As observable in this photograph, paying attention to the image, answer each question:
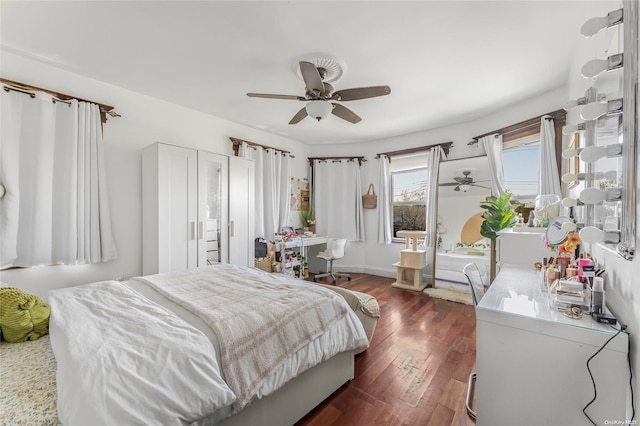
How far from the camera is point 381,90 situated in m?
2.20

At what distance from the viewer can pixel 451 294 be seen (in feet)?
12.3

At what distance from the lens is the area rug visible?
352 centimetres

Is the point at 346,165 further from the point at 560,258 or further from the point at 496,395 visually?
the point at 496,395

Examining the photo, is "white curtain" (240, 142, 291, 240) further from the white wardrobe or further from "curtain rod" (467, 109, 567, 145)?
"curtain rod" (467, 109, 567, 145)

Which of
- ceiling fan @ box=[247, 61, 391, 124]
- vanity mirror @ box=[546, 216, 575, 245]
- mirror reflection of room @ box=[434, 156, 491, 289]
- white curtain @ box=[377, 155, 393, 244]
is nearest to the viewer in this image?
vanity mirror @ box=[546, 216, 575, 245]

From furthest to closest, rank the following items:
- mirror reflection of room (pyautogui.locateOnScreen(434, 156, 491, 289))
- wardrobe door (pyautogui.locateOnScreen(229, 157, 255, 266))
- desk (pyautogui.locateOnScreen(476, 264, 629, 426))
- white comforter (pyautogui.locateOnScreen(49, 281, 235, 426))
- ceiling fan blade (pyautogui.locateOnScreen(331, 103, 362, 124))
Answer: mirror reflection of room (pyautogui.locateOnScreen(434, 156, 491, 289)) < wardrobe door (pyautogui.locateOnScreen(229, 157, 255, 266)) < ceiling fan blade (pyautogui.locateOnScreen(331, 103, 362, 124)) < desk (pyautogui.locateOnScreen(476, 264, 629, 426)) < white comforter (pyautogui.locateOnScreen(49, 281, 235, 426))

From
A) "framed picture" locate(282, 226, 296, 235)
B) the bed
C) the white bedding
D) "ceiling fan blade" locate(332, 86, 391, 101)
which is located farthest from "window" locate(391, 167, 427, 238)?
the white bedding

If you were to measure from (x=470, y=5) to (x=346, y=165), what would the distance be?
3.50m

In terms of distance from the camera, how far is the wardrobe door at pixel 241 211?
3.47 m

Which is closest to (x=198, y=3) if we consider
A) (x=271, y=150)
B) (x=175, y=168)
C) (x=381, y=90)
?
(x=381, y=90)

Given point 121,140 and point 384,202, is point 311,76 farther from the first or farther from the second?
point 384,202

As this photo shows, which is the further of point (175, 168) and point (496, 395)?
point (175, 168)

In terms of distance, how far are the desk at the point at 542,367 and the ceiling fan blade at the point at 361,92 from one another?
1783mm

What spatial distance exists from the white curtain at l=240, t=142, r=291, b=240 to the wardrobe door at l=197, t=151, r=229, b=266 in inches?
29.7
